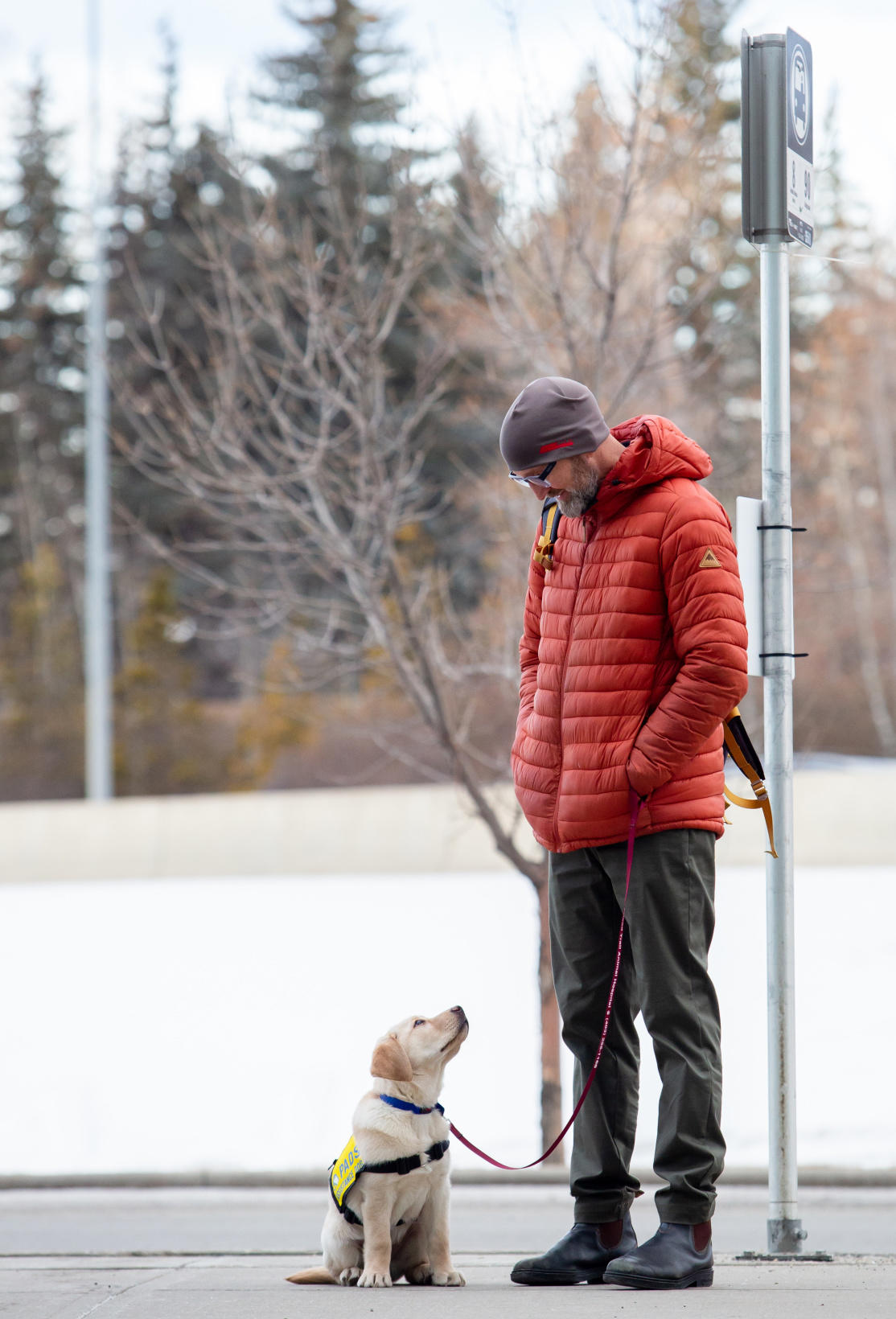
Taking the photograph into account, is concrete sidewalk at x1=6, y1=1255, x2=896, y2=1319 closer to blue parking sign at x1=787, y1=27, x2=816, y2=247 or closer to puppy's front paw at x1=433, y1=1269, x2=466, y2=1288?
puppy's front paw at x1=433, y1=1269, x2=466, y2=1288

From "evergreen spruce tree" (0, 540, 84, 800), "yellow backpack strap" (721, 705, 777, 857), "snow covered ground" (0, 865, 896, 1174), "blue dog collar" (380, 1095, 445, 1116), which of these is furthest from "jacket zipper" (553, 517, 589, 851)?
"evergreen spruce tree" (0, 540, 84, 800)

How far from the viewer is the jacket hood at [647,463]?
3.59 m

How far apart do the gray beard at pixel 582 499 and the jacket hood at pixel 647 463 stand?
0.04 ft

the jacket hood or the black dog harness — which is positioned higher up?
the jacket hood

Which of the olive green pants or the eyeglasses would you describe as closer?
the olive green pants

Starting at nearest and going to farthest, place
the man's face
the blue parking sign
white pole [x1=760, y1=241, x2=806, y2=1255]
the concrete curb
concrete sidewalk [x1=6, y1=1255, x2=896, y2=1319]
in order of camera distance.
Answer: concrete sidewalk [x1=6, y1=1255, x2=896, y2=1319]
the man's face
white pole [x1=760, y1=241, x2=806, y2=1255]
the blue parking sign
the concrete curb

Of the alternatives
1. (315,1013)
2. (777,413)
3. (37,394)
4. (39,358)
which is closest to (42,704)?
(37,394)

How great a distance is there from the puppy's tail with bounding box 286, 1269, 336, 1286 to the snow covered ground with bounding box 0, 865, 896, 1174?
3.13 metres

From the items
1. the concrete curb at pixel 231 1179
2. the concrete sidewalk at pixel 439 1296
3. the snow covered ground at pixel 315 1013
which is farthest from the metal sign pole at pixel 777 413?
the snow covered ground at pixel 315 1013

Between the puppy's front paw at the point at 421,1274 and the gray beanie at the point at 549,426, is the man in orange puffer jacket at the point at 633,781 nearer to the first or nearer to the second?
the gray beanie at the point at 549,426

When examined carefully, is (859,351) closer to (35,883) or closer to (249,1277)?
(35,883)

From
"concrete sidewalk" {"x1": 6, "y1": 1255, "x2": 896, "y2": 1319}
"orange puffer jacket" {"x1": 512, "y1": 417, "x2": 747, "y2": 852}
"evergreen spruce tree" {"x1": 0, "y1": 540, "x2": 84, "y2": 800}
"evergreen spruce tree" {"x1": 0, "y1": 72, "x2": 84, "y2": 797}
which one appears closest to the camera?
"concrete sidewalk" {"x1": 6, "y1": 1255, "x2": 896, "y2": 1319}

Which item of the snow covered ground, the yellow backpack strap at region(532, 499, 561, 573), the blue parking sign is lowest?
the snow covered ground

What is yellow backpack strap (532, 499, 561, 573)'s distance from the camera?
12.6 ft
